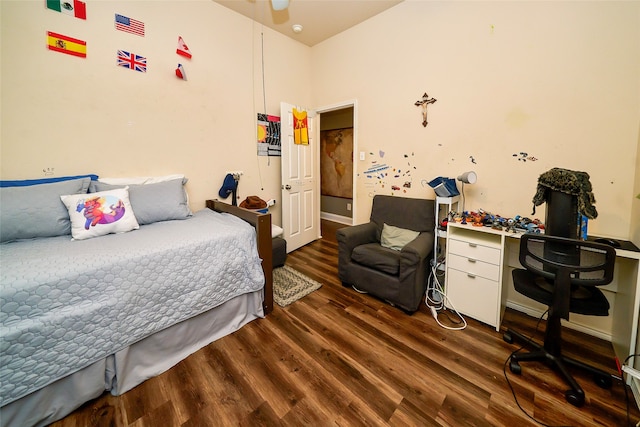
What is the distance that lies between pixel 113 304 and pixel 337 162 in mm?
4470

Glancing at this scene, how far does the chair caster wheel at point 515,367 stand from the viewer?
1495 mm

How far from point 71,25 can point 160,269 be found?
6.97ft

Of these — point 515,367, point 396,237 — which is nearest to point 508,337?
point 515,367

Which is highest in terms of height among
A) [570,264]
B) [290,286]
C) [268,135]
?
[268,135]

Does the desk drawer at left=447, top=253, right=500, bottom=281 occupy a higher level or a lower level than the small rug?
higher

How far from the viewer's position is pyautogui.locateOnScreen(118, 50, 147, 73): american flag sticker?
2.21 m

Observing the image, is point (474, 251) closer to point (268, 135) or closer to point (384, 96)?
point (384, 96)

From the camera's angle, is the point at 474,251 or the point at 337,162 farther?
the point at 337,162

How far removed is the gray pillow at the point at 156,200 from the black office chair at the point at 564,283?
262cm

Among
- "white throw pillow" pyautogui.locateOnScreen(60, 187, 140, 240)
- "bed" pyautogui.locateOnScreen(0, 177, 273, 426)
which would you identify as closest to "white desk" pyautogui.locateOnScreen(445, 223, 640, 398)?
"bed" pyautogui.locateOnScreen(0, 177, 273, 426)

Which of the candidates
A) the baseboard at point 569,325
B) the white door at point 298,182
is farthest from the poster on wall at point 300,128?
the baseboard at point 569,325

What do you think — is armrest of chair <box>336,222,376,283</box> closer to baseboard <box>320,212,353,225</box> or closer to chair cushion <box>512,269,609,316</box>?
chair cushion <box>512,269,609,316</box>

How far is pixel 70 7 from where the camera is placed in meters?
1.95

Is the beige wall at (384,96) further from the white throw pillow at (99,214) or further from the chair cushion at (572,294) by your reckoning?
the chair cushion at (572,294)
